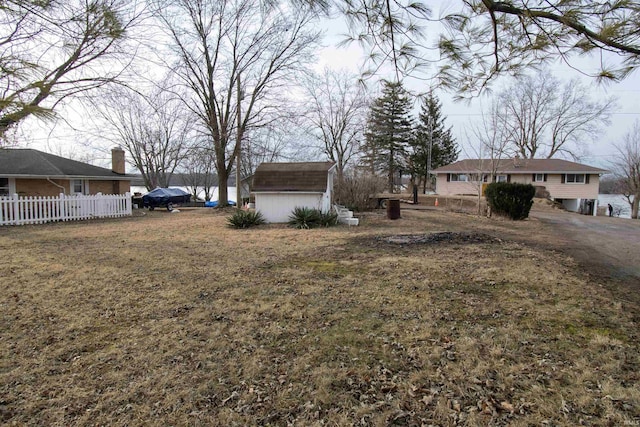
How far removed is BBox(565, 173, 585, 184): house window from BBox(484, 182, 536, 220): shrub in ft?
59.2

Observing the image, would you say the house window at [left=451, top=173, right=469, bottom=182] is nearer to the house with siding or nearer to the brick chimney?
the house with siding

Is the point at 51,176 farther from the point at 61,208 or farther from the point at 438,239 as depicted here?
the point at 438,239

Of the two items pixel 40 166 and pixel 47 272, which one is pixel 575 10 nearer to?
pixel 47 272

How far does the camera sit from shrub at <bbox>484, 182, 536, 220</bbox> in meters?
14.5

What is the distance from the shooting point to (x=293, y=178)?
45.8 feet

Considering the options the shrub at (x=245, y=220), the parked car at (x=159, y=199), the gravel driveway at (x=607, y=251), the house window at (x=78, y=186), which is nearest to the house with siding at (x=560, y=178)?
the gravel driveway at (x=607, y=251)

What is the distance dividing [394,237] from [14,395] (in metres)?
8.17

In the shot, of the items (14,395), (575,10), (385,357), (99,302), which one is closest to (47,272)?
(99,302)

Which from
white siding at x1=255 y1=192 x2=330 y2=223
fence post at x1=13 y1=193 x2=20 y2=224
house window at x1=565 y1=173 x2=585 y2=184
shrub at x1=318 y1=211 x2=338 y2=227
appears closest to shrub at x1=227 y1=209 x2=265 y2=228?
white siding at x1=255 y1=192 x2=330 y2=223

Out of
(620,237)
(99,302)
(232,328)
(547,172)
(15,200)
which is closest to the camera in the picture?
(232,328)

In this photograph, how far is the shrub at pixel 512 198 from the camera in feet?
47.7

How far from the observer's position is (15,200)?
42.9 ft

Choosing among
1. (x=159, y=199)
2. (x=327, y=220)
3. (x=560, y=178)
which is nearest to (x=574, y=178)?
(x=560, y=178)

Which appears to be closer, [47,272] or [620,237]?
[47,272]
